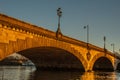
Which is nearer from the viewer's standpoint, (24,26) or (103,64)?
(24,26)

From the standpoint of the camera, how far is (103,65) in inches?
3907

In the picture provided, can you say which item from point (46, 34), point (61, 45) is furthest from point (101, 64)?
point (46, 34)

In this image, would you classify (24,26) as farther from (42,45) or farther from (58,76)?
(58,76)

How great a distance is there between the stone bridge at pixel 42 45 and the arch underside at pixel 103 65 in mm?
7983

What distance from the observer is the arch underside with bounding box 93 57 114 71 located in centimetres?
9512

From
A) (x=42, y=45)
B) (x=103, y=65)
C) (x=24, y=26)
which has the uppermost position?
(x=24, y=26)

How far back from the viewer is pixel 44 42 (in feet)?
135

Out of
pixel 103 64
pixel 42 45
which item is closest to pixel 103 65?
pixel 103 64

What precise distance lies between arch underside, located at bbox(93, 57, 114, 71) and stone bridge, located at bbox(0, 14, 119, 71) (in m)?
7.98

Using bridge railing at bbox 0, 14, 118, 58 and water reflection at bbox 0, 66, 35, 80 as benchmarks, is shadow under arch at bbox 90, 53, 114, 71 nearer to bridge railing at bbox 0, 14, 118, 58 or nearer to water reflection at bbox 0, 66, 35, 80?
water reflection at bbox 0, 66, 35, 80

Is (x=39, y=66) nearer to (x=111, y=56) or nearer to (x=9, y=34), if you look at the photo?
(x=111, y=56)

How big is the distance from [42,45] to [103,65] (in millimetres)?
62070

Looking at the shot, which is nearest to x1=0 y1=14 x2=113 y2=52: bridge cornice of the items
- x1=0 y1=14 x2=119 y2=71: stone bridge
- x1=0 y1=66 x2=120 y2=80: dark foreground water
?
x1=0 y1=14 x2=119 y2=71: stone bridge

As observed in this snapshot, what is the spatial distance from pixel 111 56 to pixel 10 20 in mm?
A: 68300
